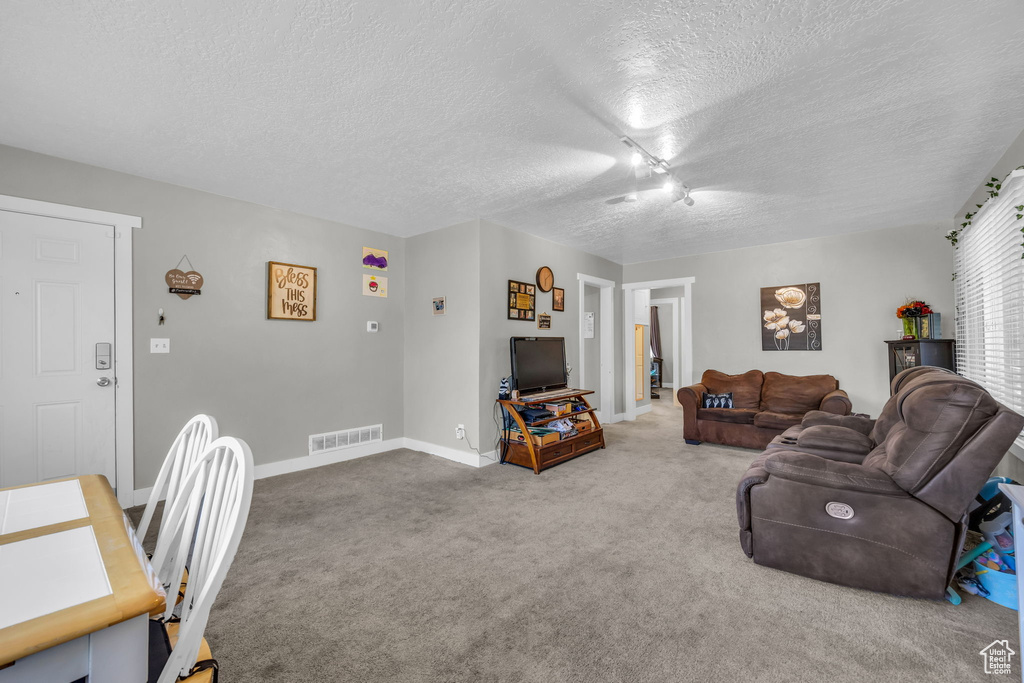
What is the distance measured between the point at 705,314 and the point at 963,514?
409 cm

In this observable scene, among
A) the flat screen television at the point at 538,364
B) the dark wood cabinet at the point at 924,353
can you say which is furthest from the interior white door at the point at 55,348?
the dark wood cabinet at the point at 924,353

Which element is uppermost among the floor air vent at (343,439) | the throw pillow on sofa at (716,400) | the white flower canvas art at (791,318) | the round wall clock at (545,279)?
the round wall clock at (545,279)

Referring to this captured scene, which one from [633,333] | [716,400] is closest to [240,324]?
[716,400]

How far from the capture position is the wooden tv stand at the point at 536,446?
3.90m

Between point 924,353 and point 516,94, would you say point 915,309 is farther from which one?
point 516,94

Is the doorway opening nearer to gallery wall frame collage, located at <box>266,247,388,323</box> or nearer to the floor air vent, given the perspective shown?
the floor air vent

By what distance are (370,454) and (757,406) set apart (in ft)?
14.8

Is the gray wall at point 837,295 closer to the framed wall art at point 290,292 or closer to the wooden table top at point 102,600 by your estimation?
the framed wall art at point 290,292

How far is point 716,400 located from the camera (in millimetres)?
4898

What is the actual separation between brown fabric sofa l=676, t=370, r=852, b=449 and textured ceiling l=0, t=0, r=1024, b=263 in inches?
81.6

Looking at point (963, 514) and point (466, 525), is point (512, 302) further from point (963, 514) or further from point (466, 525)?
Answer: point (963, 514)

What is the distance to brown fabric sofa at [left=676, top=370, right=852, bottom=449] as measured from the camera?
441 centimetres

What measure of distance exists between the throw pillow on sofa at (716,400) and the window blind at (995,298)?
1.93 metres

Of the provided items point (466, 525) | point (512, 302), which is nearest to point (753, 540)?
point (466, 525)
